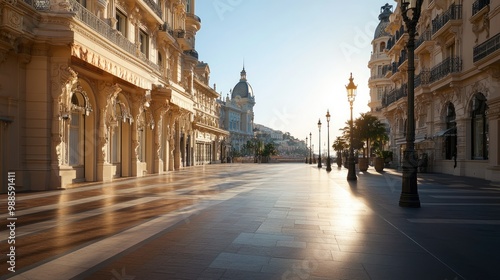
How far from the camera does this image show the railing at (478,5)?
19.8m

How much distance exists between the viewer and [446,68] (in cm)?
2409

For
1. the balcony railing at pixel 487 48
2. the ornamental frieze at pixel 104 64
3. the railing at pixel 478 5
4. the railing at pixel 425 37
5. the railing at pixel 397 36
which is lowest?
the ornamental frieze at pixel 104 64

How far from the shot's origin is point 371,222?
7660 mm

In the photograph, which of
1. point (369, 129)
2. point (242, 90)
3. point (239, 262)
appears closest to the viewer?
point (239, 262)

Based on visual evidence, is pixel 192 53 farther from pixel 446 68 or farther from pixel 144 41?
pixel 446 68

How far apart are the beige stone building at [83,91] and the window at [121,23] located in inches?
2.3

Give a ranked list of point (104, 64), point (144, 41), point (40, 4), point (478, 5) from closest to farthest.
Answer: point (40, 4), point (104, 64), point (478, 5), point (144, 41)

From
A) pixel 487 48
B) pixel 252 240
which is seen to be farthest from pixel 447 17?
pixel 252 240

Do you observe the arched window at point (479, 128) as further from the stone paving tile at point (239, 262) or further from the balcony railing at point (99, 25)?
the stone paving tile at point (239, 262)

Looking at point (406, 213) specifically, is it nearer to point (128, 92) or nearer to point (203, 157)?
point (128, 92)

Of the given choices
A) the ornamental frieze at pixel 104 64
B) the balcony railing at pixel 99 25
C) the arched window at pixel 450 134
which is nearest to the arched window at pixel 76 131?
the ornamental frieze at pixel 104 64

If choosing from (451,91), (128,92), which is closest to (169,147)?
(128,92)

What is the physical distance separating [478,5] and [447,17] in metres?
3.51

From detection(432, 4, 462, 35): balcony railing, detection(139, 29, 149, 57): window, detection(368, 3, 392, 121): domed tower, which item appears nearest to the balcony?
detection(139, 29, 149, 57): window
